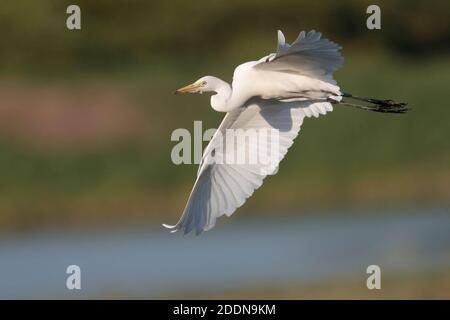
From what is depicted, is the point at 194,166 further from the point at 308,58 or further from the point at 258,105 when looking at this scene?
the point at 308,58

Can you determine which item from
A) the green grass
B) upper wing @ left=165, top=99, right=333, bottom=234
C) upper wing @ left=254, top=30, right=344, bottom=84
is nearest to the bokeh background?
the green grass

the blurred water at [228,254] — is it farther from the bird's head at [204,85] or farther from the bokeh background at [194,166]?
the bird's head at [204,85]

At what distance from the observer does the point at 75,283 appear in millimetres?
9688

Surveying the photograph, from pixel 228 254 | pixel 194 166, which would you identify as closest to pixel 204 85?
pixel 228 254

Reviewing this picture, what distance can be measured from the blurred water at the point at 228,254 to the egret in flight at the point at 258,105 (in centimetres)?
247

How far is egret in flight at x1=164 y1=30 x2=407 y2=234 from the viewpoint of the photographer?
6715mm

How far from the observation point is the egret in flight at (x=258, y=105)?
6.71m

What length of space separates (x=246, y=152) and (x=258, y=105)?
26 centimetres

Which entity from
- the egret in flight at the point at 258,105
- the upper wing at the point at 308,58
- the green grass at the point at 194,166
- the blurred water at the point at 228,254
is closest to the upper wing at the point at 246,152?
the egret in flight at the point at 258,105

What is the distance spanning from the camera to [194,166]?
11664 mm

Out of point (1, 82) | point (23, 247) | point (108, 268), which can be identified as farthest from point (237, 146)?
point (1, 82)

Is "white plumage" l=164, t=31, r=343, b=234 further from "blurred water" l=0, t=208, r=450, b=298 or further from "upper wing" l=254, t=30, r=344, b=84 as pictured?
"blurred water" l=0, t=208, r=450, b=298

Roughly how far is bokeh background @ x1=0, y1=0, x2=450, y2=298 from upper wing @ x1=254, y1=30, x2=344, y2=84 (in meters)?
2.40

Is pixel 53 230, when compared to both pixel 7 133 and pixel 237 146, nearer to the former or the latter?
pixel 7 133
